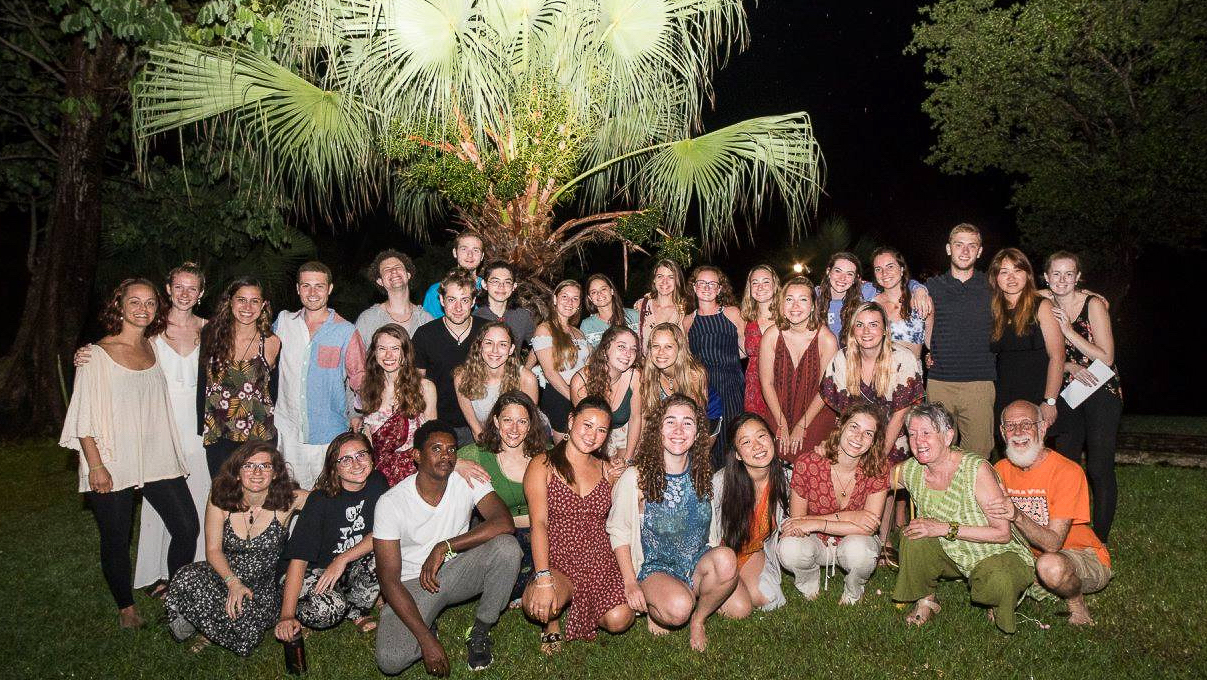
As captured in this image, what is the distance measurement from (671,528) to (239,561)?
2.37m

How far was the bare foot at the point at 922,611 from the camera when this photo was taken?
179 inches

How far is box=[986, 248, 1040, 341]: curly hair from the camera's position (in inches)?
212

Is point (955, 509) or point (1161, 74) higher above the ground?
point (1161, 74)

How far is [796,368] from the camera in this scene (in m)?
5.60

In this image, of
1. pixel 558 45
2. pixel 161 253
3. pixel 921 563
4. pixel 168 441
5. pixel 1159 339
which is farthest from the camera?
pixel 1159 339

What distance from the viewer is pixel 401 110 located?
21.1ft

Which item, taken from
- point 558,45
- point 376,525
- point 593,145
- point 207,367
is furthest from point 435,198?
point 376,525

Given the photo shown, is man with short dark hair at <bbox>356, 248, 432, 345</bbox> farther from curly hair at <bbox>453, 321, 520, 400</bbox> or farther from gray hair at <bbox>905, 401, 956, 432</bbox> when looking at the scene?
gray hair at <bbox>905, 401, 956, 432</bbox>

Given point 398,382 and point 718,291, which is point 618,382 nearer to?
point 718,291

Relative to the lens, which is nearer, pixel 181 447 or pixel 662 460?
pixel 662 460

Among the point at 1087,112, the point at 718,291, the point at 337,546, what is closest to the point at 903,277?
the point at 718,291

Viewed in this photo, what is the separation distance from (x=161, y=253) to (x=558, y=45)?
8310 mm

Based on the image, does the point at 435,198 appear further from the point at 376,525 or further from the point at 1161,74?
the point at 1161,74

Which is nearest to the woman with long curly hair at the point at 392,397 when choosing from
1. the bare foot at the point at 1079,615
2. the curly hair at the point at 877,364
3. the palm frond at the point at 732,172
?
the curly hair at the point at 877,364
